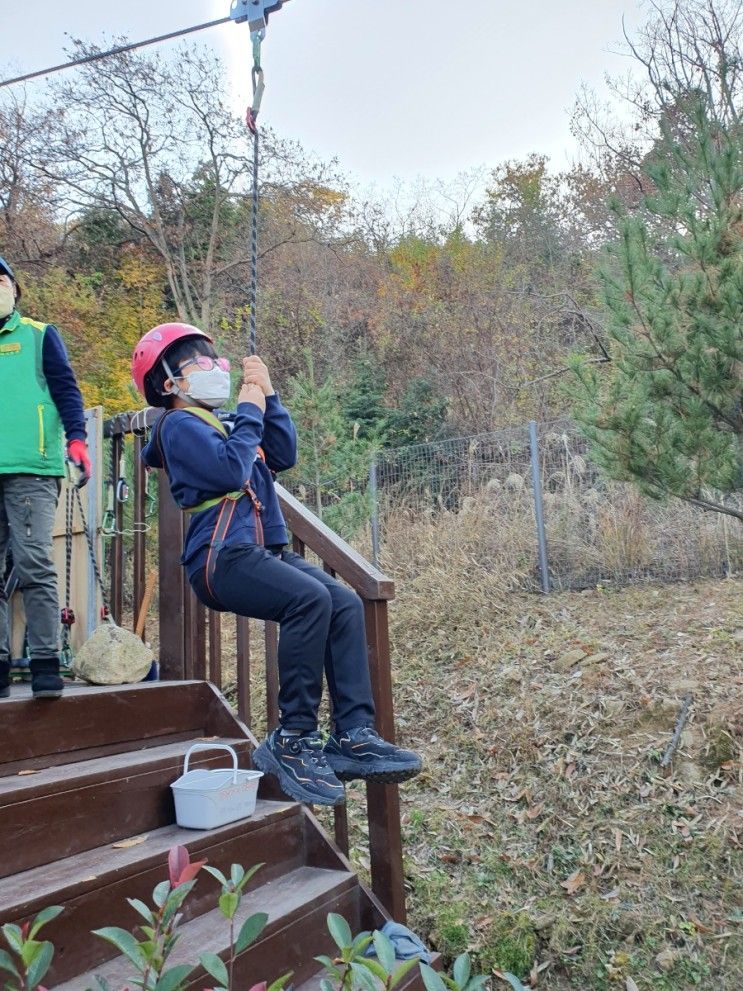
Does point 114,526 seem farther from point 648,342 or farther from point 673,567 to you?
point 673,567

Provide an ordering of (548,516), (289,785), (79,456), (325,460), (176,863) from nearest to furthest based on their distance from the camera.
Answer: (176,863)
(289,785)
(79,456)
(548,516)
(325,460)

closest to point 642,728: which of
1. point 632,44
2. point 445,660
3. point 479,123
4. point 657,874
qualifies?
point 657,874

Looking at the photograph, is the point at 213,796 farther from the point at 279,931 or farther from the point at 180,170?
the point at 180,170

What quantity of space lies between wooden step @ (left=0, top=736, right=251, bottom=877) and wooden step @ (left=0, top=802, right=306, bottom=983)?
5 cm

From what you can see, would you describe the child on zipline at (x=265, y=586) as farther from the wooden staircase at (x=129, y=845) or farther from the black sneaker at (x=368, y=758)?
the wooden staircase at (x=129, y=845)

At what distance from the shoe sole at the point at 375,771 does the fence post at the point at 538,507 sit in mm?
5192

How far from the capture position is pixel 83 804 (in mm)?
2461

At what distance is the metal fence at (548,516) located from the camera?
24.0ft

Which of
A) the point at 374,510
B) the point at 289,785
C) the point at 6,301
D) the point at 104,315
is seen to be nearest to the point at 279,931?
the point at 289,785

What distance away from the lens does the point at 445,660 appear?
6.41m

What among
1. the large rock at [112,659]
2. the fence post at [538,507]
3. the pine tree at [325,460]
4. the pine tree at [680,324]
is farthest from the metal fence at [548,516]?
the large rock at [112,659]

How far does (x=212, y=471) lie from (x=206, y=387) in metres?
0.39

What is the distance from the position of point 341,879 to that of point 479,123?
1818cm

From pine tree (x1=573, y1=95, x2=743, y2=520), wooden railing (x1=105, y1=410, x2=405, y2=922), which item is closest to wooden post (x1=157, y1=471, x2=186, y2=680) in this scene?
wooden railing (x1=105, y1=410, x2=405, y2=922)
